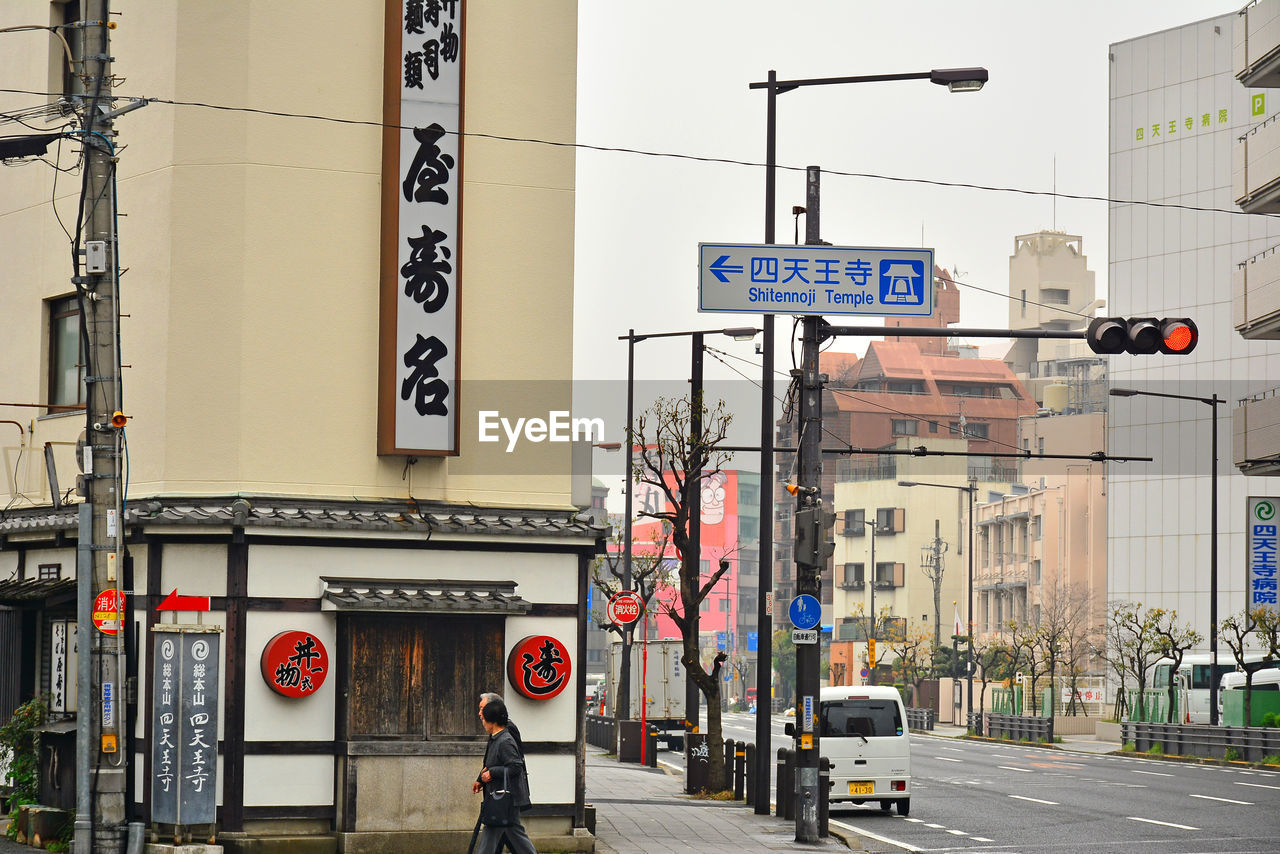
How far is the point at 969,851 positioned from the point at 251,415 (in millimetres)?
10928

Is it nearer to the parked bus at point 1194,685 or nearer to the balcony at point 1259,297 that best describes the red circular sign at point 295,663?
the balcony at point 1259,297

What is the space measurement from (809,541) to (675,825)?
4998 mm

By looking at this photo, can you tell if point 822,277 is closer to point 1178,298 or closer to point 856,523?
point 1178,298

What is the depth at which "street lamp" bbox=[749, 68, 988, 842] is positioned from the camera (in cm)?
2092

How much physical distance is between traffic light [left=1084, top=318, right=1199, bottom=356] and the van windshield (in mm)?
10632

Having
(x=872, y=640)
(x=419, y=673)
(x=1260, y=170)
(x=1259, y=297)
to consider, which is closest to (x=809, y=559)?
(x=419, y=673)

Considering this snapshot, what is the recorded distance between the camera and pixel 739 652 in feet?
547

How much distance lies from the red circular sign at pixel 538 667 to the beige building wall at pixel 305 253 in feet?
5.78

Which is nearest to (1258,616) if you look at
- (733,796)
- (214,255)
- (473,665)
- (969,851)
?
(733,796)

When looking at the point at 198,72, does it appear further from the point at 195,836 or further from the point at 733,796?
the point at 733,796

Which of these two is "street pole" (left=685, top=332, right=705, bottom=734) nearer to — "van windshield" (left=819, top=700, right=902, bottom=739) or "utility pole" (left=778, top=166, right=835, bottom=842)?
"van windshield" (left=819, top=700, right=902, bottom=739)

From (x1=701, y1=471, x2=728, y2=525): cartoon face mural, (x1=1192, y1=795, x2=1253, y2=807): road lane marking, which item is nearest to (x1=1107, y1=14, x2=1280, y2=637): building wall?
(x1=701, y1=471, x2=728, y2=525): cartoon face mural

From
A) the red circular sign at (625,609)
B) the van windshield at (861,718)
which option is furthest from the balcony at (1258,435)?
the van windshield at (861,718)

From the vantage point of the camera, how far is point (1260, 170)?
135 feet
